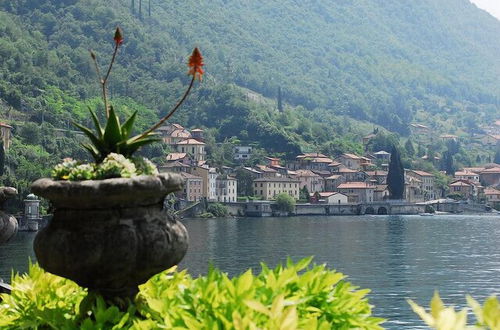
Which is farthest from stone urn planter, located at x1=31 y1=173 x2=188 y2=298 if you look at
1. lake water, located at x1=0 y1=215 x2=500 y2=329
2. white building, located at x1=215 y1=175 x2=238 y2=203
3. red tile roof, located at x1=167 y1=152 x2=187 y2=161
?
red tile roof, located at x1=167 y1=152 x2=187 y2=161

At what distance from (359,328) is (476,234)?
102 metres

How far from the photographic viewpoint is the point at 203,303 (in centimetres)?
718

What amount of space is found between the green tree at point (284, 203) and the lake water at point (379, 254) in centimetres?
2385

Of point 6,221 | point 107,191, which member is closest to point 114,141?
point 107,191

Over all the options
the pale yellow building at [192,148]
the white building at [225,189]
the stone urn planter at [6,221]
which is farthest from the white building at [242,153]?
the stone urn planter at [6,221]

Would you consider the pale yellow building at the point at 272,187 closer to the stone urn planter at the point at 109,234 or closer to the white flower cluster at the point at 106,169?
the white flower cluster at the point at 106,169

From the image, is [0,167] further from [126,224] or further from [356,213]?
[126,224]

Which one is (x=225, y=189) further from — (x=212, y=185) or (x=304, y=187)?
(x=304, y=187)

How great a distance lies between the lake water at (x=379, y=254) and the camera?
2047 inches

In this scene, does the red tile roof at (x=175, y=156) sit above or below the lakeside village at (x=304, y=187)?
above

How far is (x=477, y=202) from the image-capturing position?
181750 mm

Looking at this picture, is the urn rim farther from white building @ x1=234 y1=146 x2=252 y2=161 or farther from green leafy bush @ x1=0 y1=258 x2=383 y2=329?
white building @ x1=234 y1=146 x2=252 y2=161

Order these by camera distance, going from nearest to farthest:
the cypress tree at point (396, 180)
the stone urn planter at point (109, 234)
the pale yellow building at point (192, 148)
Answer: the stone urn planter at point (109, 234)
the cypress tree at point (396, 180)
the pale yellow building at point (192, 148)

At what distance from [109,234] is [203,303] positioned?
3.86 ft
